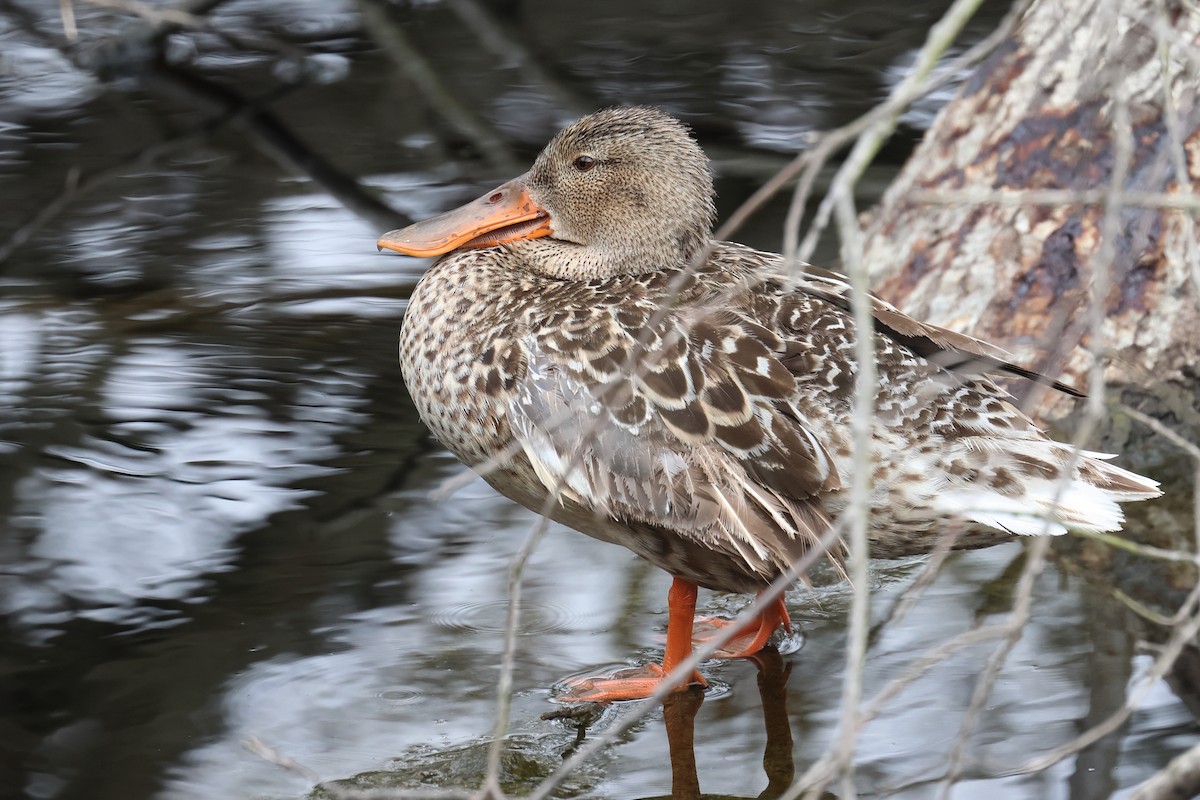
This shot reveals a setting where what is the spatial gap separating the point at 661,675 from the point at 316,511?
142cm

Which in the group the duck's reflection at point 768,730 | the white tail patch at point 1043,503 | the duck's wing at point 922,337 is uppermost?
the duck's wing at point 922,337

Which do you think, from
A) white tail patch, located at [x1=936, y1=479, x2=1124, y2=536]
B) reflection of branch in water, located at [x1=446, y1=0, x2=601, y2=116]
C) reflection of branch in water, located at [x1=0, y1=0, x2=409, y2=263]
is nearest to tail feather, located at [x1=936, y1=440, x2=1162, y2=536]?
white tail patch, located at [x1=936, y1=479, x2=1124, y2=536]

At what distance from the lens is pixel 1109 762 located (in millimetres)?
3258

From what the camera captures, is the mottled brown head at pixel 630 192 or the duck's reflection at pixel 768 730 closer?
the duck's reflection at pixel 768 730

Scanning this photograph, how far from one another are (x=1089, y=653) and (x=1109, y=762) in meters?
0.49

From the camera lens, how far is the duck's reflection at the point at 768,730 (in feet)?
10.7

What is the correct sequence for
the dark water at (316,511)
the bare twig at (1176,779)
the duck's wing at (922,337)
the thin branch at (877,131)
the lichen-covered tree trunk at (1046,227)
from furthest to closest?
the lichen-covered tree trunk at (1046,227), the duck's wing at (922,337), the dark water at (316,511), the bare twig at (1176,779), the thin branch at (877,131)

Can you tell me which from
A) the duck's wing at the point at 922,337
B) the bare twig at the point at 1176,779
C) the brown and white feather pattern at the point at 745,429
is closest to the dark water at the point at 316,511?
the bare twig at the point at 1176,779

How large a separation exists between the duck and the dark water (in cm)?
38

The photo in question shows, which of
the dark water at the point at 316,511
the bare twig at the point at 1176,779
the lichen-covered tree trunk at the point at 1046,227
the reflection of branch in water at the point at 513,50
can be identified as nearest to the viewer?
the bare twig at the point at 1176,779

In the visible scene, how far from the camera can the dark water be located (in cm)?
340

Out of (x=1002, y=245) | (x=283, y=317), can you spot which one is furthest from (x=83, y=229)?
(x=1002, y=245)

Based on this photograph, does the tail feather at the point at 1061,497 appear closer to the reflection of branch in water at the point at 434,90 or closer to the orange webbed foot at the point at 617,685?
the orange webbed foot at the point at 617,685

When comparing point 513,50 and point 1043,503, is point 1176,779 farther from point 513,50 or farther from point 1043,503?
point 513,50
